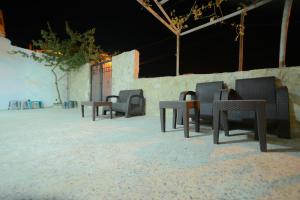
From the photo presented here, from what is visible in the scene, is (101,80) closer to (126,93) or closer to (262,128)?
(126,93)

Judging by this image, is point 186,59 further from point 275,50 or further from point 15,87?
point 15,87

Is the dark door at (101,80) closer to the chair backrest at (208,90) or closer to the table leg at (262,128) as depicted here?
the chair backrest at (208,90)

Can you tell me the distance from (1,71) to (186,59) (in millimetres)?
12699

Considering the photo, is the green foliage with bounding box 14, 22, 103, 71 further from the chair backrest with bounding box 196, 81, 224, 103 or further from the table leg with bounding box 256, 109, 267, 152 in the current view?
the table leg with bounding box 256, 109, 267, 152

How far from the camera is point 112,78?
6.78m

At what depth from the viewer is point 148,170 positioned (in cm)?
145

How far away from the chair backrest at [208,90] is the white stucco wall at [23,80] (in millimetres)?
7997

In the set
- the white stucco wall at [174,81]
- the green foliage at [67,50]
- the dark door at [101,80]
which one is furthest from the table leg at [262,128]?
the green foliage at [67,50]

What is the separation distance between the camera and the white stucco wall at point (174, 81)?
2689 millimetres

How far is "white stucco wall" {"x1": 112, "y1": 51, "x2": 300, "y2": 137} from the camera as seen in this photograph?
269cm

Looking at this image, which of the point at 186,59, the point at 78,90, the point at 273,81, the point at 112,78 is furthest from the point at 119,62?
the point at 186,59

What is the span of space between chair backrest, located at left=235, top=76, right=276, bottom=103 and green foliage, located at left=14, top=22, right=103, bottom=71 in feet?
23.3

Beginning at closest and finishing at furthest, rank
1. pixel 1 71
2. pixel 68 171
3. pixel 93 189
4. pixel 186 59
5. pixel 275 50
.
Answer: pixel 93 189, pixel 68 171, pixel 1 71, pixel 275 50, pixel 186 59

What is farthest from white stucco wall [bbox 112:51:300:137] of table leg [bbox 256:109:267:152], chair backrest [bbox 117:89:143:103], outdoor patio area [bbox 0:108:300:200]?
table leg [bbox 256:109:267:152]
